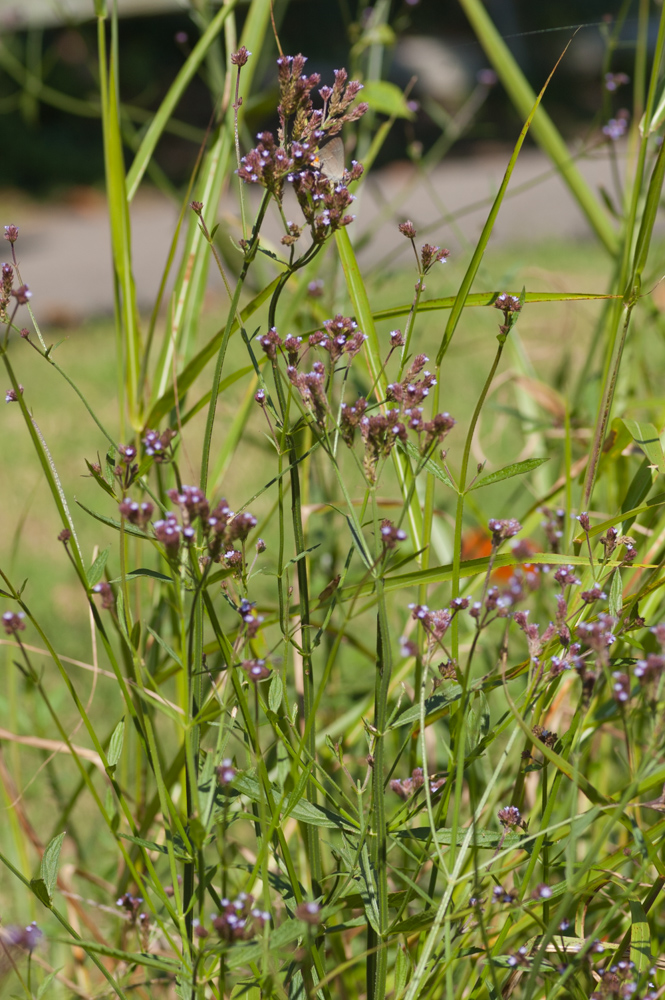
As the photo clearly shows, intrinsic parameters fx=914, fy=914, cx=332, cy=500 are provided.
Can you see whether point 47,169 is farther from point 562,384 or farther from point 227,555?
point 227,555

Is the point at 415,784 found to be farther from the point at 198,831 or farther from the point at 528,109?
the point at 528,109

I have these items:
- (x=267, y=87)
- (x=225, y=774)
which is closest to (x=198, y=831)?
(x=225, y=774)

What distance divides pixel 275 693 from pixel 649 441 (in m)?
0.41

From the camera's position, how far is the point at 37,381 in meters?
3.97

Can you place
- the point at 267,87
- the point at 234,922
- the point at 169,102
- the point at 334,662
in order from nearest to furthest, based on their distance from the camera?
the point at 234,922 → the point at 334,662 → the point at 169,102 → the point at 267,87

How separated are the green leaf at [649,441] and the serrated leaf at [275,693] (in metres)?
0.36

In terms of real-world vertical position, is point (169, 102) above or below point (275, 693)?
above

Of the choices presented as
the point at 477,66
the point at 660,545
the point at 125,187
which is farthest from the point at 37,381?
the point at 477,66

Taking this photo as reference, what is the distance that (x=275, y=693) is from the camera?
2.22 ft

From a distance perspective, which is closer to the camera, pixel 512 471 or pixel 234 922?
pixel 234 922

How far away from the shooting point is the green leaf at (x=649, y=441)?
31.4 inches

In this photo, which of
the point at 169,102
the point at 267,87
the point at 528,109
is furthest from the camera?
the point at 267,87

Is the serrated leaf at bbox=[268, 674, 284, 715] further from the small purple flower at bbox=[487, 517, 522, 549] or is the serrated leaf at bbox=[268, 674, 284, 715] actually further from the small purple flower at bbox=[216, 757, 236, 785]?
the small purple flower at bbox=[487, 517, 522, 549]

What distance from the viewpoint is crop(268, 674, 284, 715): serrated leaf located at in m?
0.67
